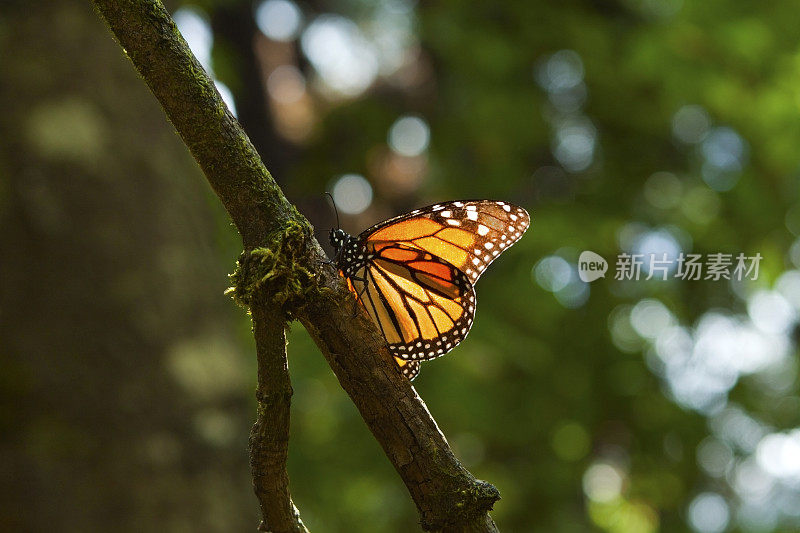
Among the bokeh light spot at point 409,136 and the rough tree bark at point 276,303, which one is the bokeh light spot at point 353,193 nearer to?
the bokeh light spot at point 409,136

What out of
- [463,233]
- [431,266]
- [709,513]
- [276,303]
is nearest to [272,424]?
[276,303]

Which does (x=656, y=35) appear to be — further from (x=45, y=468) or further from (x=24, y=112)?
(x=45, y=468)

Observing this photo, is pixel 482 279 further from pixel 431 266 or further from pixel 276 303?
pixel 276 303

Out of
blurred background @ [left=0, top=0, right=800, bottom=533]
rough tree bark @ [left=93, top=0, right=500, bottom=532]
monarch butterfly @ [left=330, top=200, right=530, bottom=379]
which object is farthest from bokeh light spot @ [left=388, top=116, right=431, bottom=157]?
rough tree bark @ [left=93, top=0, right=500, bottom=532]

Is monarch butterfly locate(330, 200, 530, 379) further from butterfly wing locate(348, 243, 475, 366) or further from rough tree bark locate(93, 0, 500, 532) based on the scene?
rough tree bark locate(93, 0, 500, 532)

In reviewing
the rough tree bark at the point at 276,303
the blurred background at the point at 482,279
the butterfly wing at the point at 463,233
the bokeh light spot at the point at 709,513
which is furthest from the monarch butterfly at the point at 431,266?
the bokeh light spot at the point at 709,513
